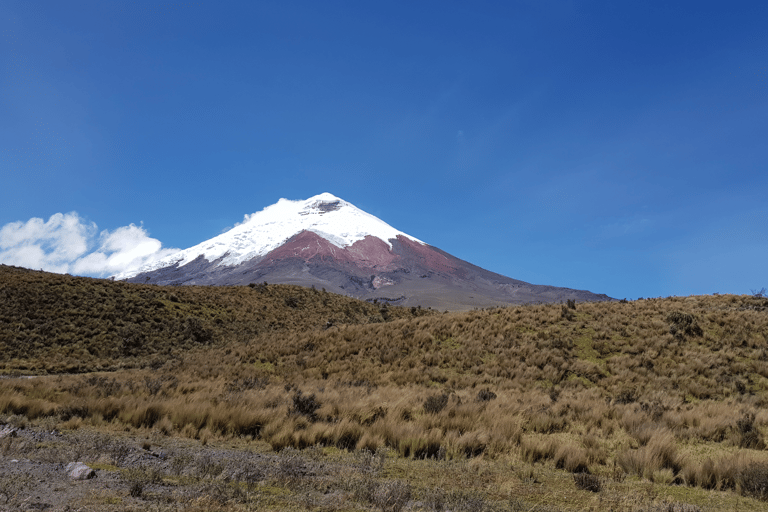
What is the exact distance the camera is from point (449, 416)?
8914 millimetres

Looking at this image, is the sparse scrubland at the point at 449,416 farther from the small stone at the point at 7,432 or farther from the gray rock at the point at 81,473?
the small stone at the point at 7,432

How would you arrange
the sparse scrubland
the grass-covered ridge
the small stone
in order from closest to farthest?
the sparse scrubland → the small stone → the grass-covered ridge

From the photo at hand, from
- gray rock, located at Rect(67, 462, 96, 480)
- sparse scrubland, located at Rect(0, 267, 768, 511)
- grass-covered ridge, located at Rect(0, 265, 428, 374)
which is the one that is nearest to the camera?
gray rock, located at Rect(67, 462, 96, 480)

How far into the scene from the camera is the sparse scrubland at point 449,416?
16.2 feet

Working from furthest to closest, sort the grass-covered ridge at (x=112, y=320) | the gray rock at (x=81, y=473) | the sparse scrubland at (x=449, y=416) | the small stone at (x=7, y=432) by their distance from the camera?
the grass-covered ridge at (x=112, y=320), the small stone at (x=7, y=432), the sparse scrubland at (x=449, y=416), the gray rock at (x=81, y=473)

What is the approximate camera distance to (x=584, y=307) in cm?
2359

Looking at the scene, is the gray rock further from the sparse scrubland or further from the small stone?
the small stone

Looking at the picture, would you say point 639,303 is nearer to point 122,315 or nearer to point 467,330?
point 467,330

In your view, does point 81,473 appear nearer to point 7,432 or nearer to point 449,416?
point 7,432

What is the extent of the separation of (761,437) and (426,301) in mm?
128729

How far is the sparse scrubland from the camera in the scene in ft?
16.2

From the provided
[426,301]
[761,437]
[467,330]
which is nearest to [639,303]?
[467,330]

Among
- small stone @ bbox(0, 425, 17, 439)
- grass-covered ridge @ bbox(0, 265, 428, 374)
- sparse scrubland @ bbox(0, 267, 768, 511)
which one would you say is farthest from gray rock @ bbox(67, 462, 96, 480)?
grass-covered ridge @ bbox(0, 265, 428, 374)

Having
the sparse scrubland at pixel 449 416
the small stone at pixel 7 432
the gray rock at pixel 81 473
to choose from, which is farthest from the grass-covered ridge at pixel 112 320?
the gray rock at pixel 81 473
